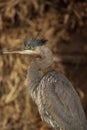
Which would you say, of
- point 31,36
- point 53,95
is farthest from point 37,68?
point 31,36

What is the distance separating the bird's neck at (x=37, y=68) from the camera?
5703mm

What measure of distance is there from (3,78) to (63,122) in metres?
2.31

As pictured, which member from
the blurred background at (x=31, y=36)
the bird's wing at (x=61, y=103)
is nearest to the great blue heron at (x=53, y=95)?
the bird's wing at (x=61, y=103)

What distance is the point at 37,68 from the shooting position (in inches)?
226

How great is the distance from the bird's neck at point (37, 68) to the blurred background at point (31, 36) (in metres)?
2.01

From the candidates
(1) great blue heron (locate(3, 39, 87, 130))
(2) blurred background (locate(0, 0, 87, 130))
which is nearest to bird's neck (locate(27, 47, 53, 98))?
(1) great blue heron (locate(3, 39, 87, 130))

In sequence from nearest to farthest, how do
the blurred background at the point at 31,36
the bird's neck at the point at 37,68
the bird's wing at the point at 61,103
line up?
1. the bird's wing at the point at 61,103
2. the bird's neck at the point at 37,68
3. the blurred background at the point at 31,36

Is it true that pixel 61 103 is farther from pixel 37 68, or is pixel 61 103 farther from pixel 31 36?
pixel 31 36

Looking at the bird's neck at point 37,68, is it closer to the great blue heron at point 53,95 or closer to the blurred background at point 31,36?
the great blue heron at point 53,95

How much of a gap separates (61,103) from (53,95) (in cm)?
7

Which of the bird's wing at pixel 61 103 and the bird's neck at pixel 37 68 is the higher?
the bird's neck at pixel 37 68

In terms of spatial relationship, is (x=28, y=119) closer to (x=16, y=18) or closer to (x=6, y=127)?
(x=6, y=127)

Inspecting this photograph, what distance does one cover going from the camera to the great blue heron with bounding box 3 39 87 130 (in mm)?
5551

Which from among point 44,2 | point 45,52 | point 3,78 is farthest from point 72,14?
point 45,52
